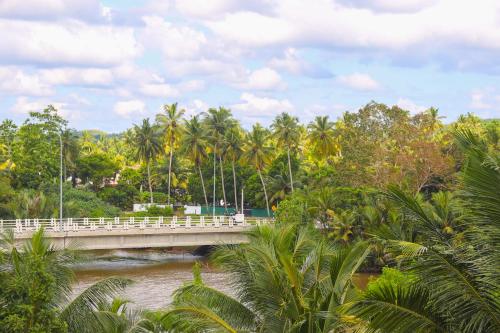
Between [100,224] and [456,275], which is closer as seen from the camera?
[456,275]

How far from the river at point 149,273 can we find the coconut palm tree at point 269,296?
27.2 metres

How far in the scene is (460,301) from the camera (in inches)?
349

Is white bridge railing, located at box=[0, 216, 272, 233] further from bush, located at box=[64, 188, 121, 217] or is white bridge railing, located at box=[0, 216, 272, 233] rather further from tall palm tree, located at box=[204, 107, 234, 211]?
tall palm tree, located at box=[204, 107, 234, 211]

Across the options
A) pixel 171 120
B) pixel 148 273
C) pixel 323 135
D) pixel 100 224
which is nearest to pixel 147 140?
pixel 171 120

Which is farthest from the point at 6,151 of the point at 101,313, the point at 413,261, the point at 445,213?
the point at 413,261

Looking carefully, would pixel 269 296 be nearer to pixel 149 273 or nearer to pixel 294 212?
pixel 149 273

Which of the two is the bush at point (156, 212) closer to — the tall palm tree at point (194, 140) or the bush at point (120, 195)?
the tall palm tree at point (194, 140)

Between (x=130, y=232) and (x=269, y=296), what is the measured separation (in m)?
46.8

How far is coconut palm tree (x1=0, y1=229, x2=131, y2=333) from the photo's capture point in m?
13.6

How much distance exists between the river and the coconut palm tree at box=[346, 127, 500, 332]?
3213 centimetres

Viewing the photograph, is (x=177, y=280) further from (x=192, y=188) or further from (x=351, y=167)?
(x=192, y=188)

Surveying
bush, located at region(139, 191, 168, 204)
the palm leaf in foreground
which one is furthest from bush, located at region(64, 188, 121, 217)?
the palm leaf in foreground

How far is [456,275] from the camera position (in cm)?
884

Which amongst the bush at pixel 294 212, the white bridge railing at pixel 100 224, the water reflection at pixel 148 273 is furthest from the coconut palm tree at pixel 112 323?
the bush at pixel 294 212
